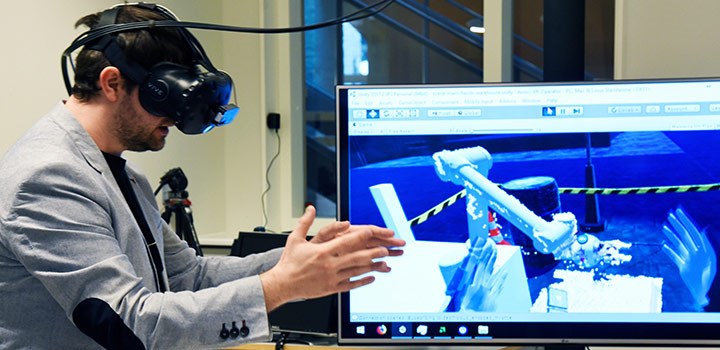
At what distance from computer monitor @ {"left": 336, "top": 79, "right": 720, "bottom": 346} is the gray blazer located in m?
0.57

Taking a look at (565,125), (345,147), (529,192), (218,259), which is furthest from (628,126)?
(218,259)

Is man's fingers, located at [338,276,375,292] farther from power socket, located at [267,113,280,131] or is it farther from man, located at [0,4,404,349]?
power socket, located at [267,113,280,131]

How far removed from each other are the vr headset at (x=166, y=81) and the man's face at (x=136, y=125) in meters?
0.04

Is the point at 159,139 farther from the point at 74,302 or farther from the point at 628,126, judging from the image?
the point at 628,126

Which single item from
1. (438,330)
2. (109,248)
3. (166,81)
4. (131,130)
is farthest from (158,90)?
(438,330)

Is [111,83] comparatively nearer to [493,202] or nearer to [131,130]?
[131,130]

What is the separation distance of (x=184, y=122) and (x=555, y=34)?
1663 millimetres

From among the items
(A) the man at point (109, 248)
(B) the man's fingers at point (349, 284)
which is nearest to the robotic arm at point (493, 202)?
(A) the man at point (109, 248)

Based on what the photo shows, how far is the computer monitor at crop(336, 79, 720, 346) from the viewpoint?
1.96m

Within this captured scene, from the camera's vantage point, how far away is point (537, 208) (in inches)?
77.5

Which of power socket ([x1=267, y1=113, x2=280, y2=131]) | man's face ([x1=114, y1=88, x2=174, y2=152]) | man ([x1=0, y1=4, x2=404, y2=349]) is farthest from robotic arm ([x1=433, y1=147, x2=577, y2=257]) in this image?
power socket ([x1=267, y1=113, x2=280, y2=131])

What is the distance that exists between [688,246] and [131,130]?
125 centimetres

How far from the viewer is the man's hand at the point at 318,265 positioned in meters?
1.44

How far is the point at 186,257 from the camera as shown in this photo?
2.01m
